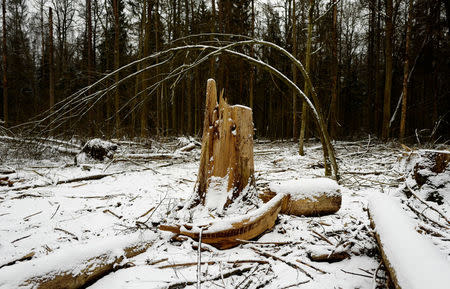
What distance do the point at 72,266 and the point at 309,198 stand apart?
2530mm

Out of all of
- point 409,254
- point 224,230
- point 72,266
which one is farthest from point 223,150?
point 409,254

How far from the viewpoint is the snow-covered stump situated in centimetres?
298

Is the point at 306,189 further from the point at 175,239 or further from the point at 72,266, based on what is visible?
the point at 72,266

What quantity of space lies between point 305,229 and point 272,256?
755 millimetres

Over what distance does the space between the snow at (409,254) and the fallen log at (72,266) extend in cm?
191

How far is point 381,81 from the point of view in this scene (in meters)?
20.0

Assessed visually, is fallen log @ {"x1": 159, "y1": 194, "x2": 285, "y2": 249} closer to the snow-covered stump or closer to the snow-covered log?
the snow-covered stump

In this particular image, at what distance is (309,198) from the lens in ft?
9.80

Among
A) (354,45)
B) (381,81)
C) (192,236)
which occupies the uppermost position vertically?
(354,45)

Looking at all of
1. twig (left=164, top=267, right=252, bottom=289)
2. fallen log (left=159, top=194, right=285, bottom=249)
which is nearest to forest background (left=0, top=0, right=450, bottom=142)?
fallen log (left=159, top=194, right=285, bottom=249)

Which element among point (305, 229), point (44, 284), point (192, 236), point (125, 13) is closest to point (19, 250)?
point (44, 284)

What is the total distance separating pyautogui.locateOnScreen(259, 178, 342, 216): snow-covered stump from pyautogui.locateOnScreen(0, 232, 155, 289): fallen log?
180 cm

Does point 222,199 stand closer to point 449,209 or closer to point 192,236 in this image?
point 192,236

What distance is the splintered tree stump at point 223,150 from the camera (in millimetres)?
2873
